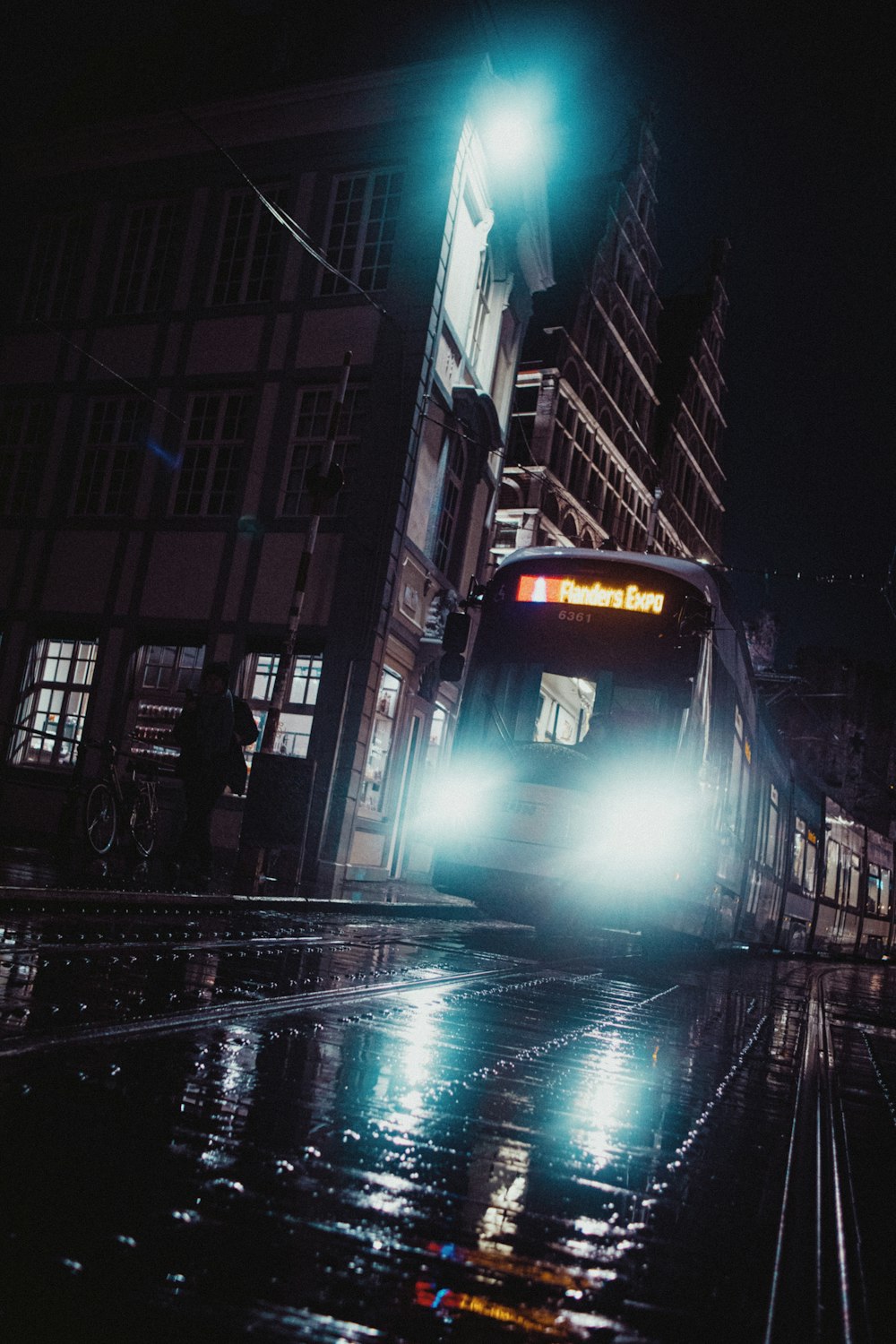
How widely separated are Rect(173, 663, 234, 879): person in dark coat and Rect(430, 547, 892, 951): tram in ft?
7.82

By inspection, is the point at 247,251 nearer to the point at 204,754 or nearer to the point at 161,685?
the point at 161,685

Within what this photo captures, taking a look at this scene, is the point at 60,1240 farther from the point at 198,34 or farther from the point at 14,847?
the point at 198,34

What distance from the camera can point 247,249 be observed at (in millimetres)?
19500

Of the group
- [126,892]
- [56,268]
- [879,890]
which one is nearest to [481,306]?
[56,268]

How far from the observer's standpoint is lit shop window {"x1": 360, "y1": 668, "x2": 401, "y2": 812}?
18078 millimetres

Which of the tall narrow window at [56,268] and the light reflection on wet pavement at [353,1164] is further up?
the tall narrow window at [56,268]

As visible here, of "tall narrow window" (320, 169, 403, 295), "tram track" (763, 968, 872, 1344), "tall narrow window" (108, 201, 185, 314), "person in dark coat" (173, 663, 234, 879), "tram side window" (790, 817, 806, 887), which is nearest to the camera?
"tram track" (763, 968, 872, 1344)

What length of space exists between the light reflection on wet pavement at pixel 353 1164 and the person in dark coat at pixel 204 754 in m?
5.08

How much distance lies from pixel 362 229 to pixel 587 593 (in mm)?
10470

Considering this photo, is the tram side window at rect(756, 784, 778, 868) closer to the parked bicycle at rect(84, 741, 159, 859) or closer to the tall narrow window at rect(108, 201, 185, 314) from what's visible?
the parked bicycle at rect(84, 741, 159, 859)

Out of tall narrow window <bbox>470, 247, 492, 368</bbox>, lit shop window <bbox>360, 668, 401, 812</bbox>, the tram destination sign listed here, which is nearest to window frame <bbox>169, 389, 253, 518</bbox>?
lit shop window <bbox>360, 668, 401, 812</bbox>

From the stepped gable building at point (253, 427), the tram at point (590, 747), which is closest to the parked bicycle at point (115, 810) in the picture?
the tram at point (590, 747)

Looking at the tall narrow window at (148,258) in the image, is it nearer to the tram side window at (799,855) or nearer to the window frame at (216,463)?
the window frame at (216,463)

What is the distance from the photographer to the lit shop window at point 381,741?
18.1 m
